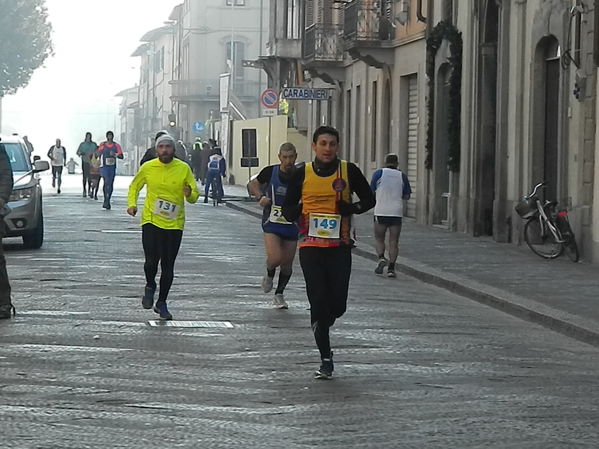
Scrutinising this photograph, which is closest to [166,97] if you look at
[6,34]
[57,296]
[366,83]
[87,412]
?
[6,34]

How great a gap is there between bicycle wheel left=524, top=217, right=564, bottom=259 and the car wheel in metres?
6.99

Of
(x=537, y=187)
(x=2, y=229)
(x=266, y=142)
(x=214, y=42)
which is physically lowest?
(x=2, y=229)

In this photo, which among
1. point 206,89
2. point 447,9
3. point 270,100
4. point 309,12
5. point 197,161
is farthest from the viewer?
point 206,89

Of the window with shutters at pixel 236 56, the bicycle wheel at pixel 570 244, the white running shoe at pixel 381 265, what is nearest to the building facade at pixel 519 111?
the bicycle wheel at pixel 570 244

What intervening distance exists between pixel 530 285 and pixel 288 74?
137 ft

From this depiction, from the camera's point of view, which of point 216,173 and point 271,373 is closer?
point 271,373

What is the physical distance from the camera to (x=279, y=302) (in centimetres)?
1612

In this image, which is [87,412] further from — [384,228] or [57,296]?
[384,228]

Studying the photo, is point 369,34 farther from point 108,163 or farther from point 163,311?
point 163,311

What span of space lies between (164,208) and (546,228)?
10609mm

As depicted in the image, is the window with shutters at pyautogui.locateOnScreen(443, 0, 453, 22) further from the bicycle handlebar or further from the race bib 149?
the race bib 149

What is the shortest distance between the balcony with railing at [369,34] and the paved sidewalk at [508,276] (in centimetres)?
936

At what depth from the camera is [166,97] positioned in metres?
112

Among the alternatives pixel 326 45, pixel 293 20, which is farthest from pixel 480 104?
pixel 293 20
